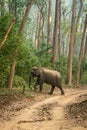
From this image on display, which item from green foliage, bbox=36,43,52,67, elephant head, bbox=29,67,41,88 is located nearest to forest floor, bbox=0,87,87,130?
elephant head, bbox=29,67,41,88

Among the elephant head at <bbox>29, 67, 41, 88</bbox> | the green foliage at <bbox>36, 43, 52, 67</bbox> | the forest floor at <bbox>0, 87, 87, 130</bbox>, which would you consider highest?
the forest floor at <bbox>0, 87, 87, 130</bbox>

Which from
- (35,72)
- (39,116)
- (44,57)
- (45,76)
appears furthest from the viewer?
(44,57)

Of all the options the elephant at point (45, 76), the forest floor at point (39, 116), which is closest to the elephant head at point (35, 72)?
the elephant at point (45, 76)

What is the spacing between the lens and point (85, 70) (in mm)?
34281

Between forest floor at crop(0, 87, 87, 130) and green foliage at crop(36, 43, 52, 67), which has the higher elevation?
forest floor at crop(0, 87, 87, 130)

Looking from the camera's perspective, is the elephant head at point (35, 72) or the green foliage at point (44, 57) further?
the green foliage at point (44, 57)

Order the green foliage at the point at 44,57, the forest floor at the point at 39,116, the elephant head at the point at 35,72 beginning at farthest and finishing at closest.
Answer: the green foliage at the point at 44,57
the elephant head at the point at 35,72
the forest floor at the point at 39,116

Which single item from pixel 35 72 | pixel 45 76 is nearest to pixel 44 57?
pixel 45 76

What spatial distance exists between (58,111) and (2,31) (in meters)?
4.97

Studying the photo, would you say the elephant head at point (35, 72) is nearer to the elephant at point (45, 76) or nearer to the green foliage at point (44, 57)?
the elephant at point (45, 76)

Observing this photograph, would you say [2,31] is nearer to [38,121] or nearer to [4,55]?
[4,55]

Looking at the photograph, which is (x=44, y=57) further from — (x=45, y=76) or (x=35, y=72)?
(x=35, y=72)

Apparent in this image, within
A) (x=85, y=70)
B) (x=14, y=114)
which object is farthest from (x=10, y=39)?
(x=85, y=70)

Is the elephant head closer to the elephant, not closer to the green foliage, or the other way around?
the elephant
